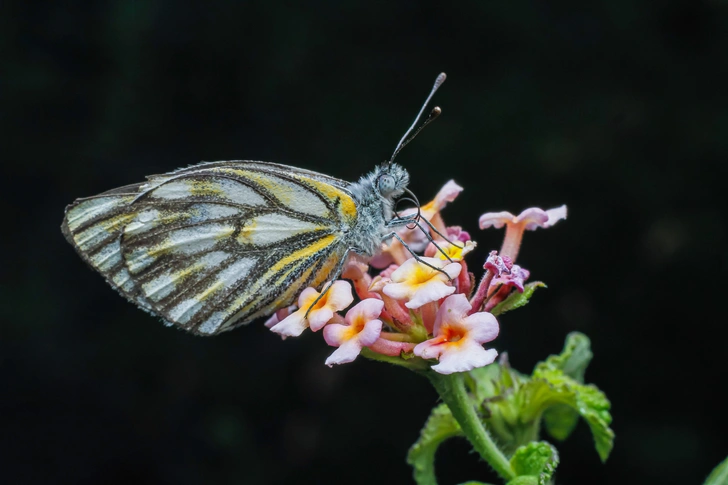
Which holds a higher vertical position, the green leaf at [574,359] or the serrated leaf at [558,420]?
the green leaf at [574,359]

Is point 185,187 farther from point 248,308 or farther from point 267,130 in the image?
point 267,130

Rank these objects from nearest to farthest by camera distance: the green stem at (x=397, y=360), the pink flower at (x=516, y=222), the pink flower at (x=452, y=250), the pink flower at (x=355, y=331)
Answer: the pink flower at (x=355, y=331) → the green stem at (x=397, y=360) → the pink flower at (x=452, y=250) → the pink flower at (x=516, y=222)

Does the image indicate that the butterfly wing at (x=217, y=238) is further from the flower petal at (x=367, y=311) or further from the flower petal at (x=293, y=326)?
the flower petal at (x=367, y=311)

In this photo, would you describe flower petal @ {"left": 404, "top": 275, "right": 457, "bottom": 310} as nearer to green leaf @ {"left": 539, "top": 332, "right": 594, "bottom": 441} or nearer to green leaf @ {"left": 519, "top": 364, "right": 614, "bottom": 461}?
green leaf @ {"left": 519, "top": 364, "right": 614, "bottom": 461}

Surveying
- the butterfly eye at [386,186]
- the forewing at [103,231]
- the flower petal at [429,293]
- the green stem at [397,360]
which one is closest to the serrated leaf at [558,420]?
the green stem at [397,360]

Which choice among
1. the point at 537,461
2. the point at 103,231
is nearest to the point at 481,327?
the point at 537,461

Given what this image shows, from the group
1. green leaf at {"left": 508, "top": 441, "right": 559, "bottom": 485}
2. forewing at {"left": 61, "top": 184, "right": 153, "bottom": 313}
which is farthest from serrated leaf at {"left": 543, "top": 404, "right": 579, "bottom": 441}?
forewing at {"left": 61, "top": 184, "right": 153, "bottom": 313}
